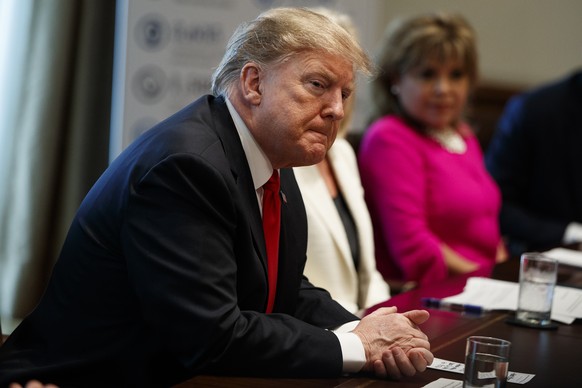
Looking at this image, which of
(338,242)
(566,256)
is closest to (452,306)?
(338,242)

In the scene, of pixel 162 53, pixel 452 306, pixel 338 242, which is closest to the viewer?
pixel 452 306

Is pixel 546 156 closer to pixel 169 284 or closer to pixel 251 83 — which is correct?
pixel 251 83

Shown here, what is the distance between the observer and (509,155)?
14.7 feet

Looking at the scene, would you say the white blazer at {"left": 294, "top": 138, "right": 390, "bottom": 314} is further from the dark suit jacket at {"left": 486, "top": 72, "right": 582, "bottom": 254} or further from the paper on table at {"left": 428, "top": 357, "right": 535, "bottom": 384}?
the dark suit jacket at {"left": 486, "top": 72, "right": 582, "bottom": 254}

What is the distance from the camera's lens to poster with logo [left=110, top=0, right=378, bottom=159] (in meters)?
3.68

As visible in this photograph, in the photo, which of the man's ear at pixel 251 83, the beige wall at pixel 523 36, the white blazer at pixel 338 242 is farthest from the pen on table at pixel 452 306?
the beige wall at pixel 523 36

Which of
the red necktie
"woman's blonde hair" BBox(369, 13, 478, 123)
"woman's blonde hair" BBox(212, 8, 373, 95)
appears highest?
"woman's blonde hair" BBox(369, 13, 478, 123)

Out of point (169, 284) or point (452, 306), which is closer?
point (169, 284)

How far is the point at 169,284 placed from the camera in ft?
5.33

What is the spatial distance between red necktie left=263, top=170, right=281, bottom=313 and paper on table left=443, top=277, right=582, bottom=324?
639 mm

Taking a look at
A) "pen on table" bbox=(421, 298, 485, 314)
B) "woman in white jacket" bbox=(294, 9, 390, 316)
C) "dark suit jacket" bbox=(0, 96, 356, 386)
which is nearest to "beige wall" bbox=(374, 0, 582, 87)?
"woman in white jacket" bbox=(294, 9, 390, 316)

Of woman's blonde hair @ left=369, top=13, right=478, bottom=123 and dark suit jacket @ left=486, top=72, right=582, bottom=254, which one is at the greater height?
woman's blonde hair @ left=369, top=13, right=478, bottom=123

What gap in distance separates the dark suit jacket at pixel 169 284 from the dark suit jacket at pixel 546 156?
278 centimetres

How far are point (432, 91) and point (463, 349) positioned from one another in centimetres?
178
